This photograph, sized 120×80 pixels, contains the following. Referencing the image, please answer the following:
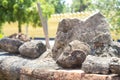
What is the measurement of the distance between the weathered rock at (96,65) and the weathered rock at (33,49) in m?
0.74

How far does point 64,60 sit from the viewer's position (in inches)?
92.4

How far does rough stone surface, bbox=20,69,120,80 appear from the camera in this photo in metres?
2.03

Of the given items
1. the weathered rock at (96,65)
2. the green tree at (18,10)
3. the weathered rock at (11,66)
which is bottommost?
the green tree at (18,10)

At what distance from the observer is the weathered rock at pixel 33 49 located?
9.16 ft

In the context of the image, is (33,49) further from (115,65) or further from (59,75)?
(115,65)

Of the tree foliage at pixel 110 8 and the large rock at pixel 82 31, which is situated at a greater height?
the large rock at pixel 82 31

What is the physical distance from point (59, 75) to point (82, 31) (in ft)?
1.39

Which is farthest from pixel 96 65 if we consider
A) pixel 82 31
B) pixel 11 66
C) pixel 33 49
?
pixel 11 66

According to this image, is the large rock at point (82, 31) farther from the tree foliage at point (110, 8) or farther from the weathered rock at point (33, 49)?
the tree foliage at point (110, 8)

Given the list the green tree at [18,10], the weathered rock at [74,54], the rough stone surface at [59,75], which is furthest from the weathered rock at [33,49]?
the green tree at [18,10]

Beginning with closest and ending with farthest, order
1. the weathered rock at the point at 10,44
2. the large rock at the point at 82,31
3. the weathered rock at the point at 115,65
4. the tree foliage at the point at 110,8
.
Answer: the weathered rock at the point at 115,65, the large rock at the point at 82,31, the weathered rock at the point at 10,44, the tree foliage at the point at 110,8

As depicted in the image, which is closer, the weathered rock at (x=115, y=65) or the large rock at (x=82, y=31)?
the weathered rock at (x=115, y=65)

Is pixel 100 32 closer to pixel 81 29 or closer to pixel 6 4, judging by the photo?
pixel 81 29

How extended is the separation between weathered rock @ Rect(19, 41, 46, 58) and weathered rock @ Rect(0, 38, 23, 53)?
0.58 feet
